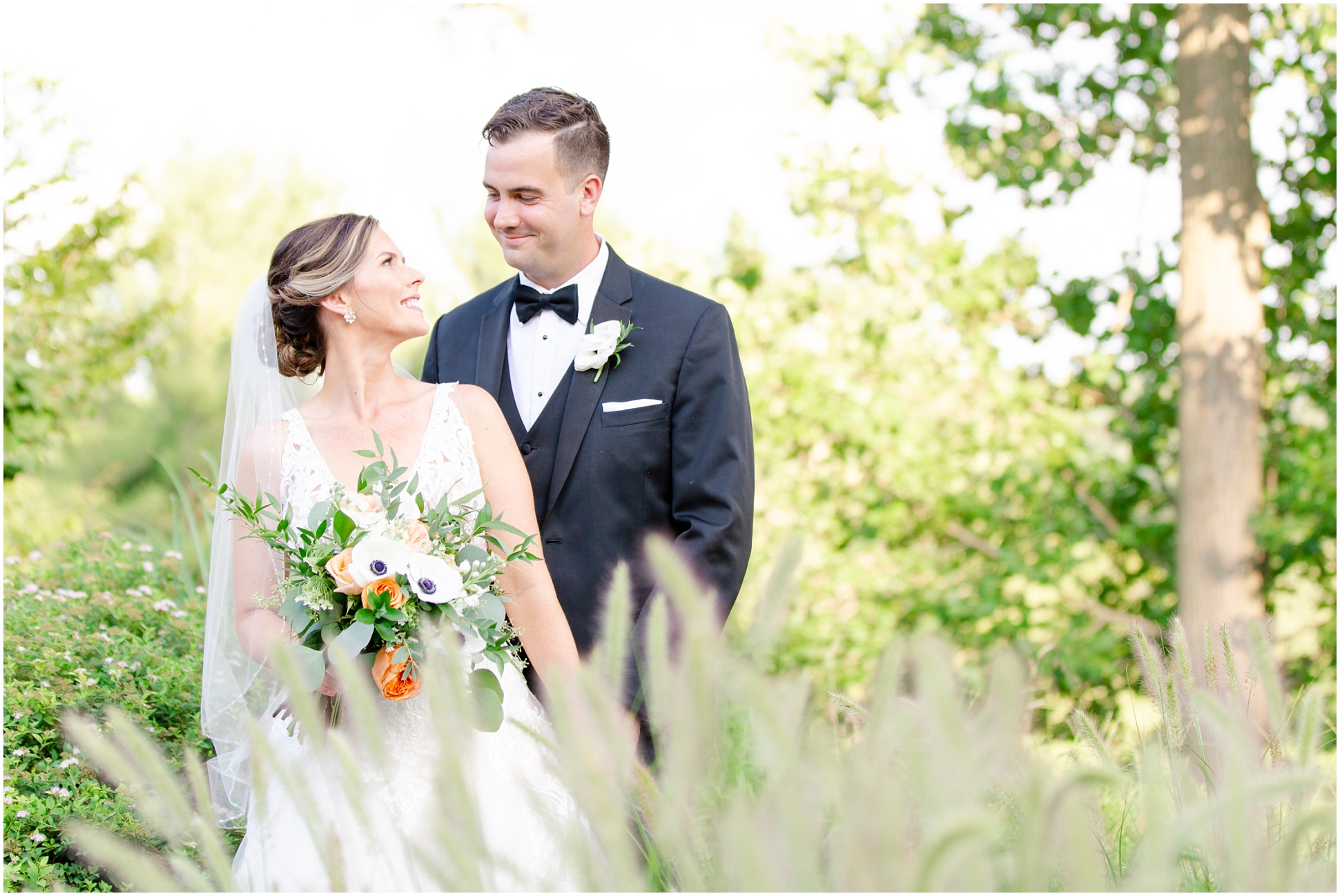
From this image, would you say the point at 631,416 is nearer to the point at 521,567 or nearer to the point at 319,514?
the point at 521,567

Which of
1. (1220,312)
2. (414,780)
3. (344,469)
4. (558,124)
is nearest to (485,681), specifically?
(414,780)

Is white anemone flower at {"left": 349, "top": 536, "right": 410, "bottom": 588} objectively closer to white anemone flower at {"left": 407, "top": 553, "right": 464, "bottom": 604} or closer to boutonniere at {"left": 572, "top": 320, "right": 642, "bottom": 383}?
white anemone flower at {"left": 407, "top": 553, "right": 464, "bottom": 604}

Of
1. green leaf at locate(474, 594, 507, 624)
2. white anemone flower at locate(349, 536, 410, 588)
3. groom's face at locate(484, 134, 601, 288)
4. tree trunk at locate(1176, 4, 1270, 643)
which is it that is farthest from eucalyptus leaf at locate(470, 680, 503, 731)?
tree trunk at locate(1176, 4, 1270, 643)

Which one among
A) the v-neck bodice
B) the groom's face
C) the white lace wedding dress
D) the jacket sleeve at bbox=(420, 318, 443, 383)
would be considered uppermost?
the groom's face

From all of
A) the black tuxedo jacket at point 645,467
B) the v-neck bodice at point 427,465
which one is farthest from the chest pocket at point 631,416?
the v-neck bodice at point 427,465

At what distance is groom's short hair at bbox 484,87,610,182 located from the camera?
10.3 ft

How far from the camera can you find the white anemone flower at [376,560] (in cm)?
238

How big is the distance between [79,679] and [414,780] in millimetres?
1446

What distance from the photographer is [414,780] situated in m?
2.57

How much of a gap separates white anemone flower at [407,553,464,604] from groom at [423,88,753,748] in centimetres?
68

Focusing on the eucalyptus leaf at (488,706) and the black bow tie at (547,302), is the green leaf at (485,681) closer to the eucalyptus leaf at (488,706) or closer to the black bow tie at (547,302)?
the eucalyptus leaf at (488,706)

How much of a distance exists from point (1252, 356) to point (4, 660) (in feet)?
20.5

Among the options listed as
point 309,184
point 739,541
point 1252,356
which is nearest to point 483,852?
Answer: point 739,541

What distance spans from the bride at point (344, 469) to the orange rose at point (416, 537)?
0.25 meters
